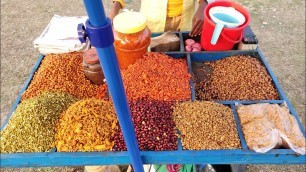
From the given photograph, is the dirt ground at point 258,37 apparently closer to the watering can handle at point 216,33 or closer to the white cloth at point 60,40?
the white cloth at point 60,40

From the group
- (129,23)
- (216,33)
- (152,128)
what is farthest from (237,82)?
(129,23)

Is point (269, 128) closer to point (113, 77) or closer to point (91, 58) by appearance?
point (113, 77)

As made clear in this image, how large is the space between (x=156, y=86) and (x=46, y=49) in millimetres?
917

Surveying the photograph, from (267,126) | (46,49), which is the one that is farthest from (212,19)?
(46,49)

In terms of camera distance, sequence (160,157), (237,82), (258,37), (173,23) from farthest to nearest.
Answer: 1. (258,37)
2. (173,23)
3. (237,82)
4. (160,157)

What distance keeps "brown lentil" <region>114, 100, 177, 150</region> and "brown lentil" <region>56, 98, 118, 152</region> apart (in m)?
0.06

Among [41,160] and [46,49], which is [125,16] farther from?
[41,160]

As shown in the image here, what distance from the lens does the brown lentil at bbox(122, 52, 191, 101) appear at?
1663 millimetres

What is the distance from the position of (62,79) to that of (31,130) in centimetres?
45

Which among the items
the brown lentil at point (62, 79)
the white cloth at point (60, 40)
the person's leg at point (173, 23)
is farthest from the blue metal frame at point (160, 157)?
the person's leg at point (173, 23)

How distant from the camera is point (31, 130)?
4.79ft

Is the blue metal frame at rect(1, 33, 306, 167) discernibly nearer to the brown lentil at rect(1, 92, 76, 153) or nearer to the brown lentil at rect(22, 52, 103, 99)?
the brown lentil at rect(1, 92, 76, 153)

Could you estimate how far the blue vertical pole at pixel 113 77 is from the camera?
824 millimetres

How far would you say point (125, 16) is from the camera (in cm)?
175
